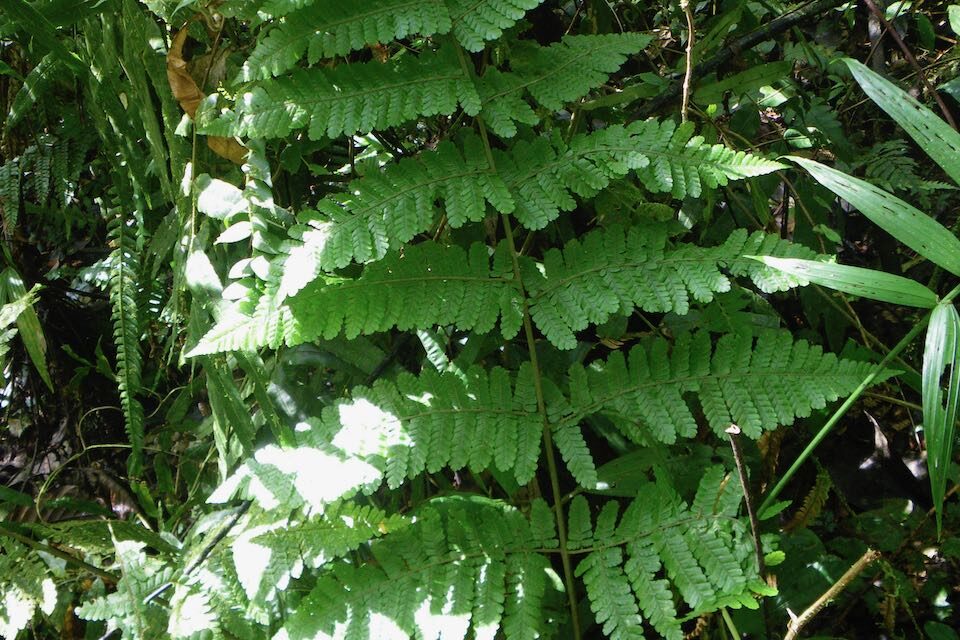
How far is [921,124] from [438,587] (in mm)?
1094

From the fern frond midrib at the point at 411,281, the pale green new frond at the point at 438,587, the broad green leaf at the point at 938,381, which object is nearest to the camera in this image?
the broad green leaf at the point at 938,381

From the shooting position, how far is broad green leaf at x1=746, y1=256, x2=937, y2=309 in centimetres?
105

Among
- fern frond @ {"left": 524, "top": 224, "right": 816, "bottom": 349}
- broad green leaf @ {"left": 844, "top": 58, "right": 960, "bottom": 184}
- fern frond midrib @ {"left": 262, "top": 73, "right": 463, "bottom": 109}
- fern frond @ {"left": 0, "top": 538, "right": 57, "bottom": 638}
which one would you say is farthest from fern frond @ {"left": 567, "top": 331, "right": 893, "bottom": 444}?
fern frond @ {"left": 0, "top": 538, "right": 57, "bottom": 638}

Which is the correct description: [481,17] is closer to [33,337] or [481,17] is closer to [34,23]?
[34,23]

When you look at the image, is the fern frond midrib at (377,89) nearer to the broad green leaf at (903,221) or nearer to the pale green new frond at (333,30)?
the pale green new frond at (333,30)

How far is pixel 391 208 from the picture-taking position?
139cm

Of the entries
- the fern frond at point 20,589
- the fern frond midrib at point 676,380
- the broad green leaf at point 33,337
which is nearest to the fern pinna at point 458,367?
the fern frond midrib at point 676,380

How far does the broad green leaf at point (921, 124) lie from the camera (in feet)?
3.74

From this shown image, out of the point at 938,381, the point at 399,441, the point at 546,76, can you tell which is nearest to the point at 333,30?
the point at 546,76

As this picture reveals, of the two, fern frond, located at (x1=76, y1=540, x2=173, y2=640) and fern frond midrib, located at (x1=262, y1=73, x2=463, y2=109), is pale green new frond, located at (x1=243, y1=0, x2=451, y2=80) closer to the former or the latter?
fern frond midrib, located at (x1=262, y1=73, x2=463, y2=109)

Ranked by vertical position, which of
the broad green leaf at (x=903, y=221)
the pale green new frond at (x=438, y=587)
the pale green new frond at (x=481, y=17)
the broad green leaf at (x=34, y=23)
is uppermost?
the broad green leaf at (x=34, y=23)

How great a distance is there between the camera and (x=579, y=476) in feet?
4.56

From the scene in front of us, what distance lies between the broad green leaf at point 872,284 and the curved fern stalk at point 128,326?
4.84ft

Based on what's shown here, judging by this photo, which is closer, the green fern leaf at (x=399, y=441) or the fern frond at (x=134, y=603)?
the green fern leaf at (x=399, y=441)
